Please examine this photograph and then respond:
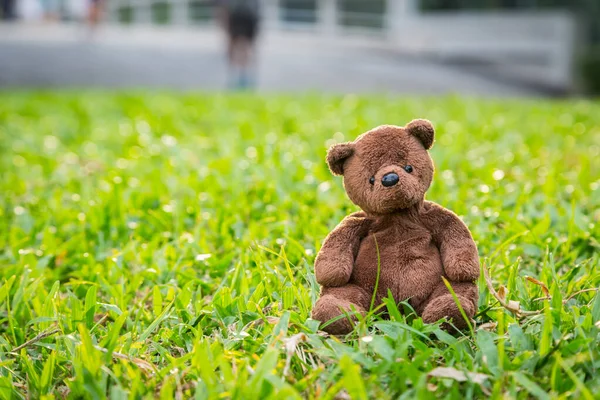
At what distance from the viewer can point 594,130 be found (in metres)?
5.41

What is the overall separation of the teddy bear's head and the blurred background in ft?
28.8

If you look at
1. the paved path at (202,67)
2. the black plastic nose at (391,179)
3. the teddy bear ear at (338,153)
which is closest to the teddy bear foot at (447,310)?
the black plastic nose at (391,179)

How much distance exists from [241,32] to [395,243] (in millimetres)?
8857

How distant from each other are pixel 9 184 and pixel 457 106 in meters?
4.91

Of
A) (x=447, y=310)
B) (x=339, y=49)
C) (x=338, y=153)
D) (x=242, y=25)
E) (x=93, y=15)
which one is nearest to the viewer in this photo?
(x=447, y=310)

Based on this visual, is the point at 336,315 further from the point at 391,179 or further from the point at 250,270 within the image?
the point at 250,270

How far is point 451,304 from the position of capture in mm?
1509

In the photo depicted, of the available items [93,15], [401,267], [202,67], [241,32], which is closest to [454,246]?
[401,267]

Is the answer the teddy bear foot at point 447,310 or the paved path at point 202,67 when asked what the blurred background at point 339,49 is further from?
the teddy bear foot at point 447,310

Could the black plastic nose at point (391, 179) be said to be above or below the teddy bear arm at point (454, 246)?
above

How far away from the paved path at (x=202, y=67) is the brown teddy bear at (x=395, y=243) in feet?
36.6

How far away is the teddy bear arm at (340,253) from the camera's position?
5.17 feet

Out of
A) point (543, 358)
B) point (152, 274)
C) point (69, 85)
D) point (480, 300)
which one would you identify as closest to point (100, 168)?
point (152, 274)

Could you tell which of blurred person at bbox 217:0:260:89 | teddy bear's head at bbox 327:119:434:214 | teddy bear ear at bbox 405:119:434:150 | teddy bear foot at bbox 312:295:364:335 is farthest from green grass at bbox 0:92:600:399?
blurred person at bbox 217:0:260:89
